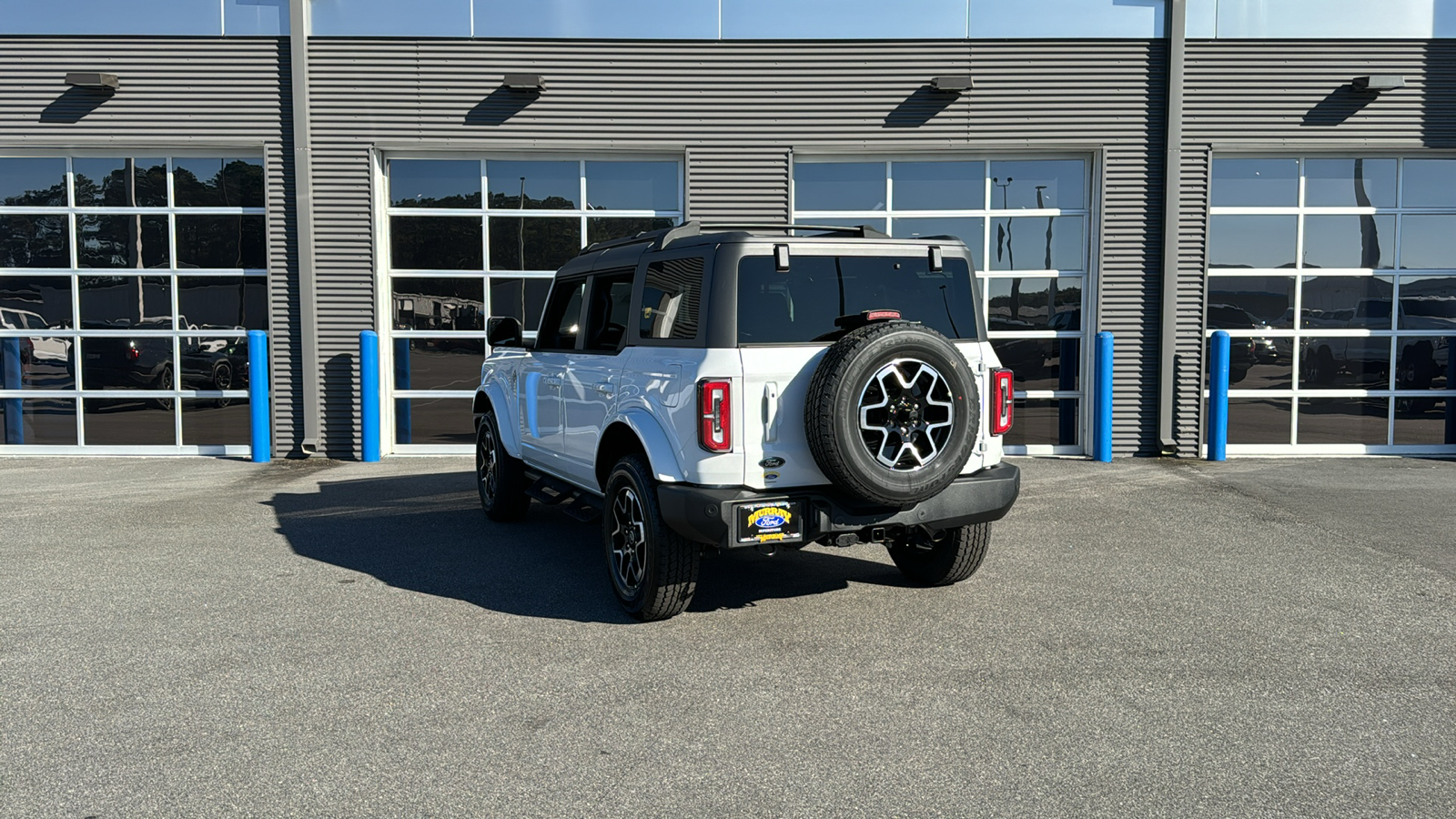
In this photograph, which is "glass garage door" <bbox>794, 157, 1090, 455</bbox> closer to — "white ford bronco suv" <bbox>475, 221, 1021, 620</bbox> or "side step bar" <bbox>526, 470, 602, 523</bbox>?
"side step bar" <bbox>526, 470, 602, 523</bbox>

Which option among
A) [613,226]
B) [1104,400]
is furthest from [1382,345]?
[613,226]

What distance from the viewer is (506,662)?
16.2ft

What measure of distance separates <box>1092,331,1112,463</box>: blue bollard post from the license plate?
7311 mm

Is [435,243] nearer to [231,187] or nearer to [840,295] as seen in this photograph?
[231,187]

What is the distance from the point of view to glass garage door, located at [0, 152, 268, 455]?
Result: 12219 mm

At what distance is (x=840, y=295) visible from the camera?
552cm

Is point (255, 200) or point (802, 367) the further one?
point (255, 200)

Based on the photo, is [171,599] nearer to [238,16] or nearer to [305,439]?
[305,439]

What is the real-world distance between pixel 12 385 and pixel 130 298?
1653 mm

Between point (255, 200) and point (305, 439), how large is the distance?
265cm

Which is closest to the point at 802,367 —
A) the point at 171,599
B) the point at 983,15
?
the point at 171,599

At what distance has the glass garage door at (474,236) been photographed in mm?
12312

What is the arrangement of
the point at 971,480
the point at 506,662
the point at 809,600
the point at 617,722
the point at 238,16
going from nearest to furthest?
1. the point at 617,722
2. the point at 506,662
3. the point at 971,480
4. the point at 809,600
5. the point at 238,16

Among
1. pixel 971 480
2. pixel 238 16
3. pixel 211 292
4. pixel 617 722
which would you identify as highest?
pixel 238 16
